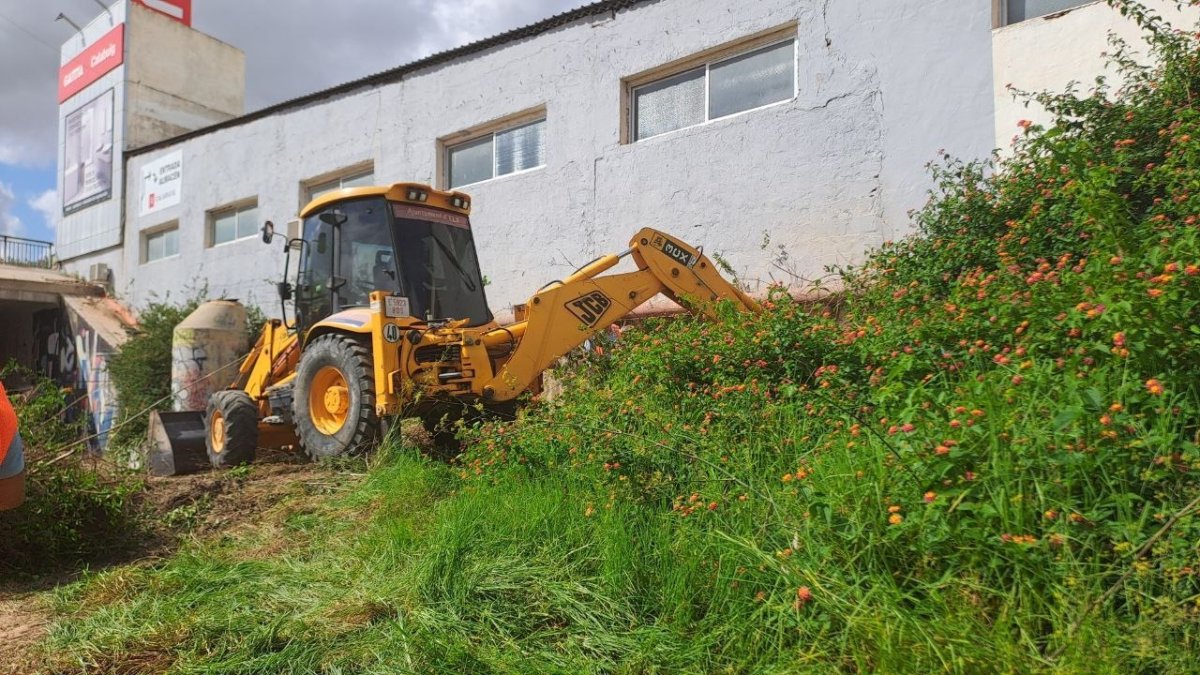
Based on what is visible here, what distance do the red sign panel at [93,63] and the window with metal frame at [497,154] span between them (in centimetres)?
1066

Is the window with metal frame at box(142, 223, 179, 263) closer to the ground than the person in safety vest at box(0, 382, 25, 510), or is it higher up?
higher up

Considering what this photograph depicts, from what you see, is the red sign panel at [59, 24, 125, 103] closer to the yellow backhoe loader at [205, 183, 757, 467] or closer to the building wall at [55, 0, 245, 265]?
the building wall at [55, 0, 245, 265]

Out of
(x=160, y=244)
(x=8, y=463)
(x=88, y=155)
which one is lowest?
(x=8, y=463)

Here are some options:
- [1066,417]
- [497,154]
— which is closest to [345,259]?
[497,154]

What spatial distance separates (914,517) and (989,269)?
462cm

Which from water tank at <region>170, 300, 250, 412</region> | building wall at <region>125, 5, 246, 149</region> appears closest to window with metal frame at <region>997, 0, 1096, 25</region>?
water tank at <region>170, 300, 250, 412</region>

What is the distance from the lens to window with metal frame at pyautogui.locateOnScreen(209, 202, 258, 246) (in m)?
15.8

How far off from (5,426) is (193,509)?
2.54 meters

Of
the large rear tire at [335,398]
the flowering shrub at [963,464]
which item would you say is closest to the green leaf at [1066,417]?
the flowering shrub at [963,464]

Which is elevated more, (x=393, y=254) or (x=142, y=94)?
(x=142, y=94)

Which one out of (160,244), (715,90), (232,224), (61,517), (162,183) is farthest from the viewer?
(160,244)

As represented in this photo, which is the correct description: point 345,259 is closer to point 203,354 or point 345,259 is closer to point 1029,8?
point 203,354

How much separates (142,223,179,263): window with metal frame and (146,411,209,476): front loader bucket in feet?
34.0

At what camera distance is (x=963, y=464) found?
112 inches
